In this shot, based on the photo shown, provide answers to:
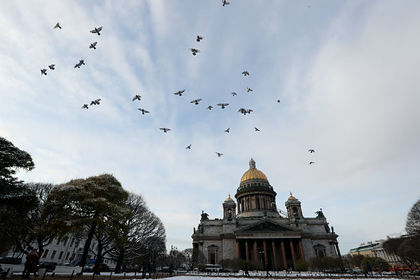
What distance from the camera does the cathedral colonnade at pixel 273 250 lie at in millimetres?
50406

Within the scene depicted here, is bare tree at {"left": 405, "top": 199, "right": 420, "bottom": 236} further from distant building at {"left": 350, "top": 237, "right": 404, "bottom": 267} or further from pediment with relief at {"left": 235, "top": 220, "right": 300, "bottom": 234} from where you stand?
distant building at {"left": 350, "top": 237, "right": 404, "bottom": 267}

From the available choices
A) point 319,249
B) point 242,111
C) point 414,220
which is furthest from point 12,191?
point 319,249

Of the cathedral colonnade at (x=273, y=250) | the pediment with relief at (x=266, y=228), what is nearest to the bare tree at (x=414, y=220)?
the cathedral colonnade at (x=273, y=250)

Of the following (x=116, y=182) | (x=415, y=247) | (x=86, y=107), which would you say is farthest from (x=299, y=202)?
(x=86, y=107)

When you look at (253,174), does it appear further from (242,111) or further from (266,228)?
(242,111)

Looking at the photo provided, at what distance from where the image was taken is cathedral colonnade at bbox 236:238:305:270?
165 feet

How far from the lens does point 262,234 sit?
2105 inches

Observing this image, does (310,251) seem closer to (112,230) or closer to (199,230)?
(199,230)

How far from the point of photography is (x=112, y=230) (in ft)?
76.4

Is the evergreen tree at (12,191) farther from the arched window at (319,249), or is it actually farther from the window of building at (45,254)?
the arched window at (319,249)

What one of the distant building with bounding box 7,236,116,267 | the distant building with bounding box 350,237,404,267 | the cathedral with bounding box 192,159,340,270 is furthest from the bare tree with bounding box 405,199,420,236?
the distant building with bounding box 7,236,116,267

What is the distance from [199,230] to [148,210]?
26134 mm

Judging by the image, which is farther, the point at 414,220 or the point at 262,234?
the point at 262,234

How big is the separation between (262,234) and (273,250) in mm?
4056
